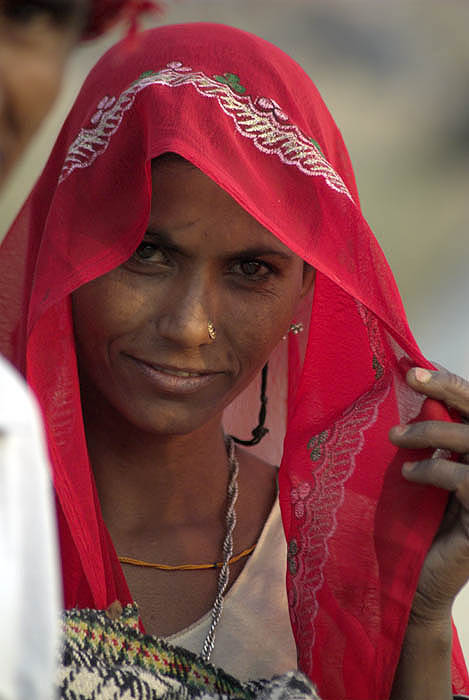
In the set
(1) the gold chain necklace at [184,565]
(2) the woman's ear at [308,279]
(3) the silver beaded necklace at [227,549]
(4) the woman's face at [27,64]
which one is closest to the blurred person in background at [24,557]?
(4) the woman's face at [27,64]

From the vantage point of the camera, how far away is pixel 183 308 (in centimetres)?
181

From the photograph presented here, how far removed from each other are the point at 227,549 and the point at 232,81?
41.7 inches

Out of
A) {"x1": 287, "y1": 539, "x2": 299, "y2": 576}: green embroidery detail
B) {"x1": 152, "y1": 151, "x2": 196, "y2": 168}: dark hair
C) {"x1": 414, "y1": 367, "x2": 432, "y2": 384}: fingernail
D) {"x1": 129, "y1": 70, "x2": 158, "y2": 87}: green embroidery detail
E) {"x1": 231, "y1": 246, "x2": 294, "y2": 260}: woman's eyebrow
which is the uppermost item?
{"x1": 129, "y1": 70, "x2": 158, "y2": 87}: green embroidery detail

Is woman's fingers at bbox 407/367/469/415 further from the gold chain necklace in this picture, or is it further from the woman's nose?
the gold chain necklace

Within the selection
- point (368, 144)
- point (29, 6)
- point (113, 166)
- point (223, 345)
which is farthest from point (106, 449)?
point (368, 144)

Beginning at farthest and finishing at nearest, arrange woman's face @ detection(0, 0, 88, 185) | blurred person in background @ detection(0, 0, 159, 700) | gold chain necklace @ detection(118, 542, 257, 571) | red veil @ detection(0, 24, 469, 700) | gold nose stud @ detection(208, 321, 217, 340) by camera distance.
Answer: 1. gold chain necklace @ detection(118, 542, 257, 571)
2. gold nose stud @ detection(208, 321, 217, 340)
3. red veil @ detection(0, 24, 469, 700)
4. woman's face @ detection(0, 0, 88, 185)
5. blurred person in background @ detection(0, 0, 159, 700)

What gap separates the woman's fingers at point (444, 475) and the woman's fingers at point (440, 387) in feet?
0.38

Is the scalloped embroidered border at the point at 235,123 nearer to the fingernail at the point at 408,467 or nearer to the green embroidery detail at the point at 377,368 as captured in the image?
the green embroidery detail at the point at 377,368

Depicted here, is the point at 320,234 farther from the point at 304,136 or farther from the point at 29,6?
the point at 29,6

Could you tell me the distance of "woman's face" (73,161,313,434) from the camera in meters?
1.83

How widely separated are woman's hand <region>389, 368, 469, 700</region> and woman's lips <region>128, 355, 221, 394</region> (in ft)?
1.35

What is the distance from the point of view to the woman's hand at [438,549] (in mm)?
1796

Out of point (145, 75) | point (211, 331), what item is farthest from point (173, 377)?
point (145, 75)

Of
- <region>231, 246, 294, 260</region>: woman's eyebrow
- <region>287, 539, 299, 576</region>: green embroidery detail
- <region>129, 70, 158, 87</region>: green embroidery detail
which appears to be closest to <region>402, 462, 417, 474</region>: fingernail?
<region>287, 539, 299, 576</region>: green embroidery detail
